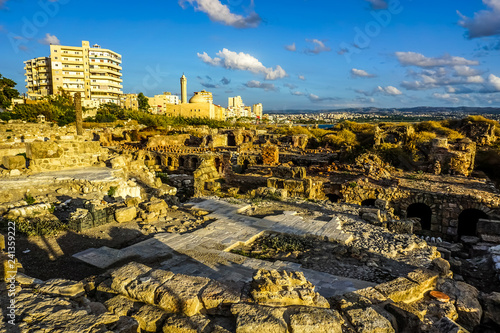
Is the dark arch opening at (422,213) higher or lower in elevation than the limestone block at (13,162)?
lower

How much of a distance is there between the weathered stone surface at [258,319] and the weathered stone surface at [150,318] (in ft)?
2.57

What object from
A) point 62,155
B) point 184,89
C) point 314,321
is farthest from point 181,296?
point 184,89

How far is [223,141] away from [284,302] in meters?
36.1

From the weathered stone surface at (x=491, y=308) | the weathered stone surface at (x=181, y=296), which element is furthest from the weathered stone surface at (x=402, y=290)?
the weathered stone surface at (x=181, y=296)

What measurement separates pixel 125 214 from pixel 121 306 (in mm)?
3673

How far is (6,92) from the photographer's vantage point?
41312 mm

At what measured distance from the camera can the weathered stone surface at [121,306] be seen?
10.4ft

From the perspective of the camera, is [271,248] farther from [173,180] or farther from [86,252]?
[173,180]

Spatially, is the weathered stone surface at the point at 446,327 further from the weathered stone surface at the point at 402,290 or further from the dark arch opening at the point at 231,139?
the dark arch opening at the point at 231,139

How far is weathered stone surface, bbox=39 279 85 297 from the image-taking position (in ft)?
10.9

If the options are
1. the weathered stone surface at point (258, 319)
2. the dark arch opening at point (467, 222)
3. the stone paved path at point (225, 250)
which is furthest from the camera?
the dark arch opening at point (467, 222)

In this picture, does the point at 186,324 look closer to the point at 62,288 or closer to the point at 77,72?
the point at 62,288

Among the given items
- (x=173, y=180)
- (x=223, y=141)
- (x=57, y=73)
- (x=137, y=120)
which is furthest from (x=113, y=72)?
(x=173, y=180)

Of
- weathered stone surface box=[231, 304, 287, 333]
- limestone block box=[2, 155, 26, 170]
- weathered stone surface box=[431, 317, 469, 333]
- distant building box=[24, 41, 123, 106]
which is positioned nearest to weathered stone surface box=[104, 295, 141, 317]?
weathered stone surface box=[231, 304, 287, 333]
